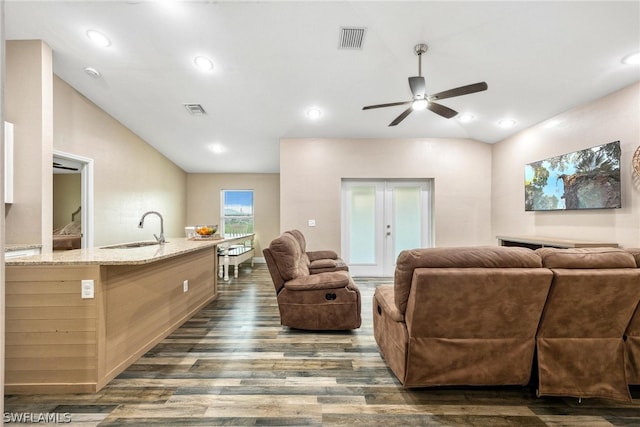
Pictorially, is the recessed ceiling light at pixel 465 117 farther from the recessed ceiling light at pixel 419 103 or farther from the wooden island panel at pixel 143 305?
the wooden island panel at pixel 143 305

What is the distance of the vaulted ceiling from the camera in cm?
257

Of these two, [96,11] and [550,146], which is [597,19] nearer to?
[550,146]

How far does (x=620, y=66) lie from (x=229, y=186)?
23.8ft

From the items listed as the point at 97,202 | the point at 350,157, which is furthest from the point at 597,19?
the point at 97,202

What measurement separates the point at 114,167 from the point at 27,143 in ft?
6.14

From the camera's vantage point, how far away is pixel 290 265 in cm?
285

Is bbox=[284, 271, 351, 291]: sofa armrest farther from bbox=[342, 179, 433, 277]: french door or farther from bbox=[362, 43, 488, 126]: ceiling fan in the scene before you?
bbox=[342, 179, 433, 277]: french door

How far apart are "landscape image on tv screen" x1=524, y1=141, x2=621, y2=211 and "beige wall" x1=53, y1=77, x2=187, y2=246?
6910 mm

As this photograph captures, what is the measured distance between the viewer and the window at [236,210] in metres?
7.36

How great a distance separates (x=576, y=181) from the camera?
350 cm

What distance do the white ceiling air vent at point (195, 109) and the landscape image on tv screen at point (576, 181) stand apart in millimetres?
5267

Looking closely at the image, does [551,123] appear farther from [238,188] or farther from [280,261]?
[238,188]

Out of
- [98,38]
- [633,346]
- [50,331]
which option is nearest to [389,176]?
[633,346]

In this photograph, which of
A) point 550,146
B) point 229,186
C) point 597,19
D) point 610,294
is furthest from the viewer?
point 229,186
